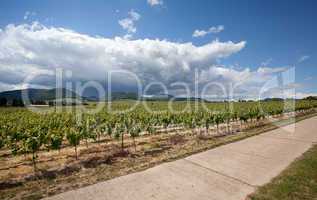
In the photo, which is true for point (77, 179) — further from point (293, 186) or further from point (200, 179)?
point (293, 186)

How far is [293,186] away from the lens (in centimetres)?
520

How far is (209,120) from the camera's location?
54.1 ft

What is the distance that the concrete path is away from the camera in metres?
4.71

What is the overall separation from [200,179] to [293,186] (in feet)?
8.46

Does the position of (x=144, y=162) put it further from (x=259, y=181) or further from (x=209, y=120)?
(x=209, y=120)

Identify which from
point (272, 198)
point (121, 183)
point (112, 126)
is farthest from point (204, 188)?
point (112, 126)

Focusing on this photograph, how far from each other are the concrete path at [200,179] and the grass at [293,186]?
0.26 metres

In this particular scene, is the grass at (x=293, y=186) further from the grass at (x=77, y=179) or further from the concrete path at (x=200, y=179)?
the grass at (x=77, y=179)

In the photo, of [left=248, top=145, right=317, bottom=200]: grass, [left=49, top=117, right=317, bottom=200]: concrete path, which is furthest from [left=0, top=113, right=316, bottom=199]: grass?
[left=248, top=145, right=317, bottom=200]: grass

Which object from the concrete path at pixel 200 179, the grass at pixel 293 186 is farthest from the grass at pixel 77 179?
the grass at pixel 293 186

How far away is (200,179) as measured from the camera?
18.6 ft

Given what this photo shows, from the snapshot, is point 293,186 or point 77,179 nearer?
point 293,186

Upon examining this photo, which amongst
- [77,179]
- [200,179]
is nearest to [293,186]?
[200,179]

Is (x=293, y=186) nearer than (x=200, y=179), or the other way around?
(x=293, y=186)
